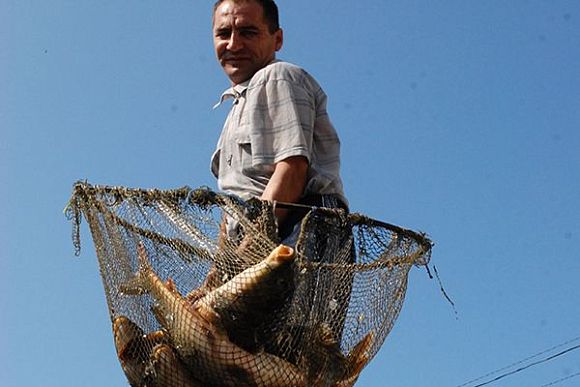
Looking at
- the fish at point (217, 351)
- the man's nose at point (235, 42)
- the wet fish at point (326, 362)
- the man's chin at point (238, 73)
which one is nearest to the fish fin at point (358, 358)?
the wet fish at point (326, 362)

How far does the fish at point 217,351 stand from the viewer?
11.8 feet

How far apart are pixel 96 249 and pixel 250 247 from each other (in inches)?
26.6

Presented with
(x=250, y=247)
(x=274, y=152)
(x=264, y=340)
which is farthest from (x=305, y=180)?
(x=264, y=340)

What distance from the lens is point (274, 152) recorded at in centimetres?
412

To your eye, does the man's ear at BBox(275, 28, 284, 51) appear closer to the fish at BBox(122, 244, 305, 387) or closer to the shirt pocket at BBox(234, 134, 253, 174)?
the shirt pocket at BBox(234, 134, 253, 174)

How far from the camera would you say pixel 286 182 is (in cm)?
404

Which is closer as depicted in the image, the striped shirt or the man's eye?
the striped shirt

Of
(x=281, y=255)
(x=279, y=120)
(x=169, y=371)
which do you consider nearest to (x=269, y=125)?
(x=279, y=120)

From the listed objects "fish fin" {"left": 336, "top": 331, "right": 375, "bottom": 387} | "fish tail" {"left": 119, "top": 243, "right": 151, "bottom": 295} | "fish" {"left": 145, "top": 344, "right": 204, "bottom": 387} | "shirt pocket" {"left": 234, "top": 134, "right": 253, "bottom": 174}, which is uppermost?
"shirt pocket" {"left": 234, "top": 134, "right": 253, "bottom": 174}

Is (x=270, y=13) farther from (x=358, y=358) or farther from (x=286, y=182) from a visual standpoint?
(x=358, y=358)

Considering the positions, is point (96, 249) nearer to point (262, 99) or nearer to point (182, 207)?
point (182, 207)

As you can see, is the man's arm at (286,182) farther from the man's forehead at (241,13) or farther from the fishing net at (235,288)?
the man's forehead at (241,13)

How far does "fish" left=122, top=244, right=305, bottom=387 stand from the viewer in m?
→ 3.59

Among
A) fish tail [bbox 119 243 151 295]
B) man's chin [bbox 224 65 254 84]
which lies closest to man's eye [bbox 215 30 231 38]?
man's chin [bbox 224 65 254 84]
